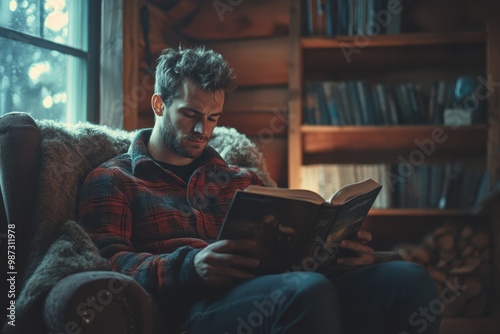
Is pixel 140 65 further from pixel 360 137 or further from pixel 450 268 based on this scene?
pixel 450 268

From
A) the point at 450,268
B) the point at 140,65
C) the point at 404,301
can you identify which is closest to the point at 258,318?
the point at 404,301

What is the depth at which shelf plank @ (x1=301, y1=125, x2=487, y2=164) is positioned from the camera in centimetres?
283

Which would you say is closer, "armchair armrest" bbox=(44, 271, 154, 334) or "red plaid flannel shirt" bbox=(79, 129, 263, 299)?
"armchair armrest" bbox=(44, 271, 154, 334)

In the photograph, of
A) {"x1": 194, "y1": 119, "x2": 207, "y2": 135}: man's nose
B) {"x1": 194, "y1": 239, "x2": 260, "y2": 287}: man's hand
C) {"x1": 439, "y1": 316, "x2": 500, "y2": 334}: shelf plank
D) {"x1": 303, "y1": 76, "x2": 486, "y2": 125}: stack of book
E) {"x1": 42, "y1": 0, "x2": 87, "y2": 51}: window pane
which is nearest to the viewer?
{"x1": 194, "y1": 239, "x2": 260, "y2": 287}: man's hand

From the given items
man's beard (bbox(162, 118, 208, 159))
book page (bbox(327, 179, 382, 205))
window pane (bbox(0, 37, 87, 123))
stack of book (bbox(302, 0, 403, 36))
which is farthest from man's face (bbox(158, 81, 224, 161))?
stack of book (bbox(302, 0, 403, 36))

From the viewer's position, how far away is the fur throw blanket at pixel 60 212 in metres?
1.30

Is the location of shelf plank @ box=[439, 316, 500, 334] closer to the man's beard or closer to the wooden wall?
the wooden wall

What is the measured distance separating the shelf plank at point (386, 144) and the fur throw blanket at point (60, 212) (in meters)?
1.20

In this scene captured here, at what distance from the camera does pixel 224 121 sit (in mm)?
3016

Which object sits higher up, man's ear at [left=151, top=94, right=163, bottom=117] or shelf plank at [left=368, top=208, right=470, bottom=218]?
man's ear at [left=151, top=94, right=163, bottom=117]

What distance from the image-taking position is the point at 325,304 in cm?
121

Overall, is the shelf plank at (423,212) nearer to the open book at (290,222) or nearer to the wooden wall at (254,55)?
the wooden wall at (254,55)

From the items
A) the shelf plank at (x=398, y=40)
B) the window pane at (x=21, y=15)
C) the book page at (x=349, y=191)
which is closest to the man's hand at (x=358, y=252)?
the book page at (x=349, y=191)

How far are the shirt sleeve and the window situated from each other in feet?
2.11
